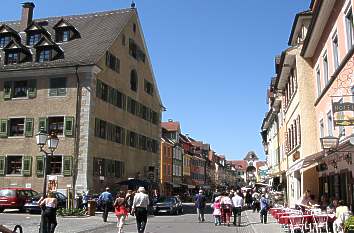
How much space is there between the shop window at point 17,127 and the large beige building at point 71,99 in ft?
0.26

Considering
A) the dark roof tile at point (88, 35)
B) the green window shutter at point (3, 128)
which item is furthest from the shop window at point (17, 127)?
the dark roof tile at point (88, 35)

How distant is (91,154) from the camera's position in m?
35.6

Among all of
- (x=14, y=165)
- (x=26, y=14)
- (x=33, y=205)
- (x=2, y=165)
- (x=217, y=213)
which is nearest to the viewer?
(x=217, y=213)

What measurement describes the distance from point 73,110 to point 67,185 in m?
5.64

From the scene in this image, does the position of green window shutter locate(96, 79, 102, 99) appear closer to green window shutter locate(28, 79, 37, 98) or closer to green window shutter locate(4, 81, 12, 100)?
green window shutter locate(28, 79, 37, 98)

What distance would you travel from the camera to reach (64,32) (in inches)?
1660

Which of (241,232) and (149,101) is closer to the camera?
(241,232)

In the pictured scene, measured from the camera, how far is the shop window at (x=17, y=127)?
37.2 m

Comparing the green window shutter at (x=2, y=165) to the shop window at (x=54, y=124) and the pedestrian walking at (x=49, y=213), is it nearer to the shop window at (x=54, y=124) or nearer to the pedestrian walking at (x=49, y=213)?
the shop window at (x=54, y=124)

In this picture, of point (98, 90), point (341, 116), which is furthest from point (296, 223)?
point (98, 90)

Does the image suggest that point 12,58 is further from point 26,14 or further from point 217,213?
point 217,213

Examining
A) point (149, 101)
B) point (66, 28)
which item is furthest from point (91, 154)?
point (149, 101)

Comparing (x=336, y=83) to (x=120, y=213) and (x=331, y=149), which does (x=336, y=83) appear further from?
(x=120, y=213)

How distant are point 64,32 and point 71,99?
8.76 meters
